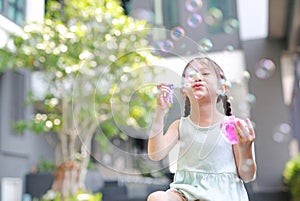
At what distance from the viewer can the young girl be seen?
92 centimetres

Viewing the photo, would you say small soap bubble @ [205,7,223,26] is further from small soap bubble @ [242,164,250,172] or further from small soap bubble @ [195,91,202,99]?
small soap bubble @ [242,164,250,172]

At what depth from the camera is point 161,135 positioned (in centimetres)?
98

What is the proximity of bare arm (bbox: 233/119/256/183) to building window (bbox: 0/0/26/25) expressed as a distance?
1.60 m

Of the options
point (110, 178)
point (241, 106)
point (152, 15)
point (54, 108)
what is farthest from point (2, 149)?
point (241, 106)

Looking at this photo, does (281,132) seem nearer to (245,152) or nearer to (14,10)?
(14,10)

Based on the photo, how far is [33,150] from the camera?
4.82 meters

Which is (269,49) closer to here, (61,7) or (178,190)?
(61,7)

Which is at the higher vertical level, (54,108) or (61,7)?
(61,7)

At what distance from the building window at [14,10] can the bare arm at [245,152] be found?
5.25 ft

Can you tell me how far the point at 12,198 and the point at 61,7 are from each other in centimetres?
195

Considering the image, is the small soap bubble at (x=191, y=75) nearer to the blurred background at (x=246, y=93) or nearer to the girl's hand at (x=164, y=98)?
the girl's hand at (x=164, y=98)

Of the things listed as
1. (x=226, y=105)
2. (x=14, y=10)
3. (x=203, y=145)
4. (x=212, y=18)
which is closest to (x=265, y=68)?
(x=212, y=18)

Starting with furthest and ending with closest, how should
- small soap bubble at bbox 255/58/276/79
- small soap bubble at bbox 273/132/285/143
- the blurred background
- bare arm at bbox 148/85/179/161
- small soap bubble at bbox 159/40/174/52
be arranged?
small soap bubble at bbox 273/132/285/143
the blurred background
small soap bubble at bbox 255/58/276/79
small soap bubble at bbox 159/40/174/52
bare arm at bbox 148/85/179/161

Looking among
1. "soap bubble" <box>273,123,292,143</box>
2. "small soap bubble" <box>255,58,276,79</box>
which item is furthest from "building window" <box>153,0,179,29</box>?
"soap bubble" <box>273,123,292,143</box>
